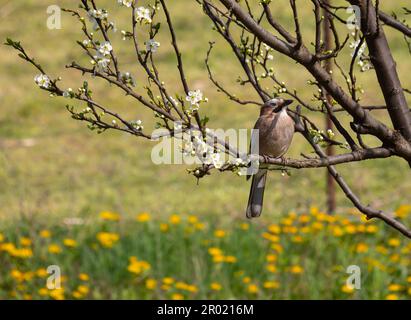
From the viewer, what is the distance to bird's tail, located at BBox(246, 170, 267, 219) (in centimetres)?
373

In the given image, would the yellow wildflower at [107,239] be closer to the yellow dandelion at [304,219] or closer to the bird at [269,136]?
the yellow dandelion at [304,219]

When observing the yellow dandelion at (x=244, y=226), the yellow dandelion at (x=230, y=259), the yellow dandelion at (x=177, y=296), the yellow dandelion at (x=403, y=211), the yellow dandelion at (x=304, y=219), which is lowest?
the yellow dandelion at (x=177, y=296)

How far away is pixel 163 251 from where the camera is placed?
6305 millimetres

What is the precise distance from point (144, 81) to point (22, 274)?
5600 millimetres

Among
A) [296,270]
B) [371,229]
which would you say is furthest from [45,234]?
[371,229]

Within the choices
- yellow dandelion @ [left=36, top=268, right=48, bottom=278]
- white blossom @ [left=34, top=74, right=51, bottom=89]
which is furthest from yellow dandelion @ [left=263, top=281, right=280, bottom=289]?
white blossom @ [left=34, top=74, right=51, bottom=89]

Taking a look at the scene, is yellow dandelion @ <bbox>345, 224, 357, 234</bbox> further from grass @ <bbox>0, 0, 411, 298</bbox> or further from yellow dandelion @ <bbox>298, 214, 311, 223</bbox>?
yellow dandelion @ <bbox>298, 214, 311, 223</bbox>

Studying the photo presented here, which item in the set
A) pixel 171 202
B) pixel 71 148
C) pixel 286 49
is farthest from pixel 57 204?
pixel 286 49

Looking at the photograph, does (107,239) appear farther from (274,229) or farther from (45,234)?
(274,229)

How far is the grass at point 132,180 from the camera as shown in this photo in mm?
6094

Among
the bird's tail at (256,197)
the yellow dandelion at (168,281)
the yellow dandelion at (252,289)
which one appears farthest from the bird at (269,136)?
the yellow dandelion at (168,281)

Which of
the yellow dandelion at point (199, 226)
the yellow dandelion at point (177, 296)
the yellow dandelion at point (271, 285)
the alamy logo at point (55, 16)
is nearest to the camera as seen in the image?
the alamy logo at point (55, 16)

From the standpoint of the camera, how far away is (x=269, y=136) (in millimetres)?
4234

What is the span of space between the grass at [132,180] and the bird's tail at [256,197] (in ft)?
5.87
